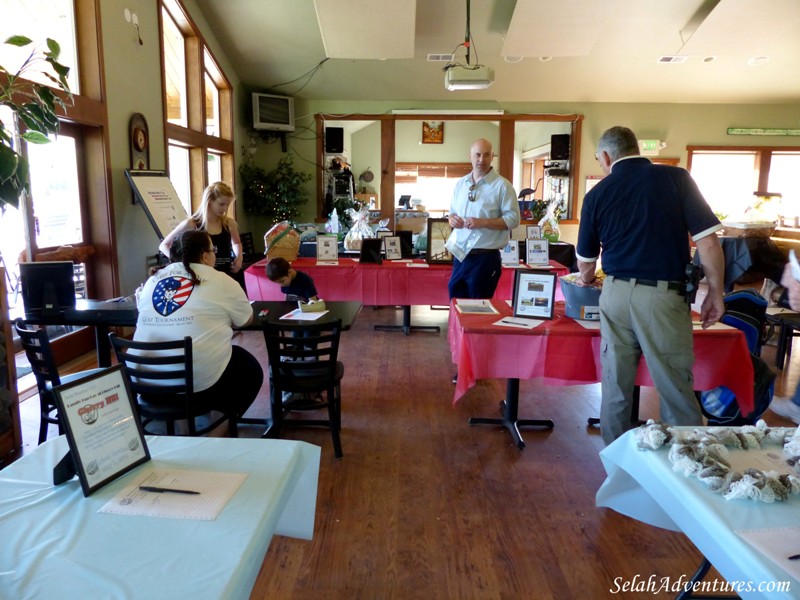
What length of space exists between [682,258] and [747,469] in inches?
48.2

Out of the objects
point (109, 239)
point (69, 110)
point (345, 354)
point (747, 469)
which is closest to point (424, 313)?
point (345, 354)

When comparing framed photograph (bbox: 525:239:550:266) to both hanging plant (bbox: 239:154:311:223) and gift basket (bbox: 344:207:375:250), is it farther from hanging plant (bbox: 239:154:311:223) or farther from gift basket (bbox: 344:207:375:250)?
hanging plant (bbox: 239:154:311:223)

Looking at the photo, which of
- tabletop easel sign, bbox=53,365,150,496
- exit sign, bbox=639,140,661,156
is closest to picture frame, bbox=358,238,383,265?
tabletop easel sign, bbox=53,365,150,496

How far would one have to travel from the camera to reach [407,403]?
139 inches

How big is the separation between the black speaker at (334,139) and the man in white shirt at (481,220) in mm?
5388

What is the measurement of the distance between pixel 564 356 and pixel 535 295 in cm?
36

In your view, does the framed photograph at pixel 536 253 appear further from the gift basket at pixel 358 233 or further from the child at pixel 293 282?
the child at pixel 293 282

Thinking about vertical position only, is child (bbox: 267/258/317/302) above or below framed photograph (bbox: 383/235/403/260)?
below

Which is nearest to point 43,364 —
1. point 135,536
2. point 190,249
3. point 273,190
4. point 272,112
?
point 190,249

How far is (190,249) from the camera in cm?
237

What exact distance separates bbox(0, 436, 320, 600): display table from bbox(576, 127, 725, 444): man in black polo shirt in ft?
5.21

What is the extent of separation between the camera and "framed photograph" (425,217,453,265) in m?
4.73

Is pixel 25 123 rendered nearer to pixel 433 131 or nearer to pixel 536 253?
pixel 536 253

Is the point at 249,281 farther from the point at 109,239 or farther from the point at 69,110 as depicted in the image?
the point at 69,110
